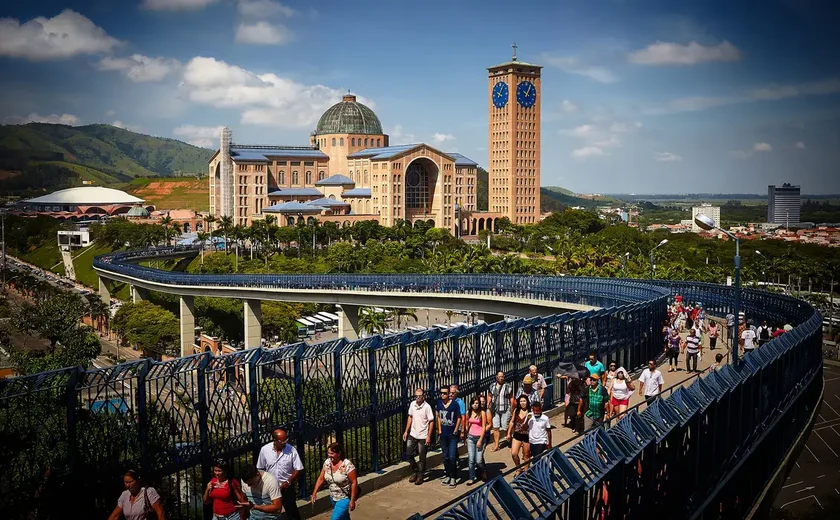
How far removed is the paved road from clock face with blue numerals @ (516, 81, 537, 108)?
103 metres

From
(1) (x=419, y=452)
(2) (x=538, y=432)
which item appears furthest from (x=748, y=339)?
(1) (x=419, y=452)

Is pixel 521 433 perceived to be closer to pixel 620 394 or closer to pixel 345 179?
pixel 620 394

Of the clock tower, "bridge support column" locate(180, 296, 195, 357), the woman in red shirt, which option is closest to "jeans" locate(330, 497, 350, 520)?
the woman in red shirt

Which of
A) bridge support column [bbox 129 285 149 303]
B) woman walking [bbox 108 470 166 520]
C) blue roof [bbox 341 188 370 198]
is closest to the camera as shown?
woman walking [bbox 108 470 166 520]

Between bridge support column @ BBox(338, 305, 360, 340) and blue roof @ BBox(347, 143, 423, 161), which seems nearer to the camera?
bridge support column @ BBox(338, 305, 360, 340)

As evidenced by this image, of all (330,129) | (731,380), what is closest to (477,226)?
(330,129)

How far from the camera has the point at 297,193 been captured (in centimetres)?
13262

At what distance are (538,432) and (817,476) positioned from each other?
97.3 feet

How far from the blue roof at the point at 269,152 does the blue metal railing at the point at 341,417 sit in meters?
113

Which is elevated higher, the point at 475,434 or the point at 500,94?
the point at 500,94

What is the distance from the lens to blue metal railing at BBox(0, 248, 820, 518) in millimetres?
11367

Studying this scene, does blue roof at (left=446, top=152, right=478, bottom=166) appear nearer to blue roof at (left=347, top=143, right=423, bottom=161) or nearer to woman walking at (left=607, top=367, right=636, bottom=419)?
blue roof at (left=347, top=143, right=423, bottom=161)

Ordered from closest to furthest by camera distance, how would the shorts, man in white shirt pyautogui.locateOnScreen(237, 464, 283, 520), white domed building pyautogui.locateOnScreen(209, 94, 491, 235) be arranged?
man in white shirt pyautogui.locateOnScreen(237, 464, 283, 520) < the shorts < white domed building pyautogui.locateOnScreen(209, 94, 491, 235)

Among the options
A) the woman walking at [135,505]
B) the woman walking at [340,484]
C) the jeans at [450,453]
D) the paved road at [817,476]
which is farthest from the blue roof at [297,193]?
the woman walking at [135,505]
